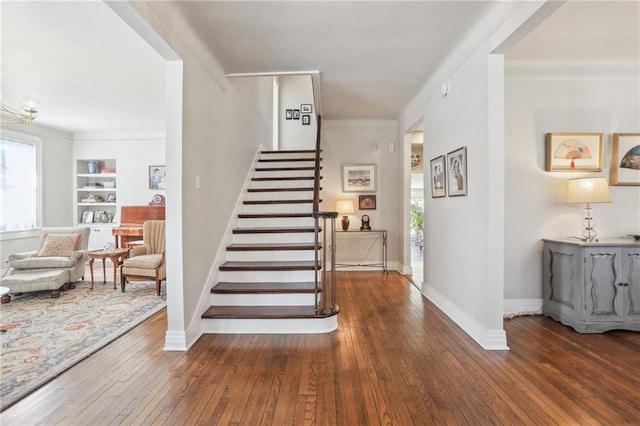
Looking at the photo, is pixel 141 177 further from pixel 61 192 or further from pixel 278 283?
pixel 278 283

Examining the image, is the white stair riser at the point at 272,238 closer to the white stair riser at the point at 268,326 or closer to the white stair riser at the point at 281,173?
the white stair riser at the point at 268,326

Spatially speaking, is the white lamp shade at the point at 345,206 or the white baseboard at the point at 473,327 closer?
the white baseboard at the point at 473,327

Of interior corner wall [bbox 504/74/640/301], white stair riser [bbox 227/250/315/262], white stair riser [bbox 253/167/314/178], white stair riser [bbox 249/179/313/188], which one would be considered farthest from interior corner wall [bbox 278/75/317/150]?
interior corner wall [bbox 504/74/640/301]

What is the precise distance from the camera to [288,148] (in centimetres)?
684

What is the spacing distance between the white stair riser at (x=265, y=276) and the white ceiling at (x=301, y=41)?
2229 mm

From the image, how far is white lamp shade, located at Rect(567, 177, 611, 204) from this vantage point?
3014 mm

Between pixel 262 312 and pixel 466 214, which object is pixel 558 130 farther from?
pixel 262 312

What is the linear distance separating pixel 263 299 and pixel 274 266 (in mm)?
376

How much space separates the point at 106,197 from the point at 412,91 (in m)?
6.62

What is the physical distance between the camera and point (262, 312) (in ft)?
9.83

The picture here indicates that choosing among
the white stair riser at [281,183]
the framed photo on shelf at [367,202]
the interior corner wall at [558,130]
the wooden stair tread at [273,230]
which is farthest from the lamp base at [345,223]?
the interior corner wall at [558,130]

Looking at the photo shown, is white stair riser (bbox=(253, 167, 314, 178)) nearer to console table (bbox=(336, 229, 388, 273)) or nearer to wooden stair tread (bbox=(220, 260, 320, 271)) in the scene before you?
console table (bbox=(336, 229, 388, 273))

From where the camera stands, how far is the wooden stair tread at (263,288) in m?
3.14

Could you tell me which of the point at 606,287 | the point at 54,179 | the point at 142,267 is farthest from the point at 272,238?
the point at 54,179
